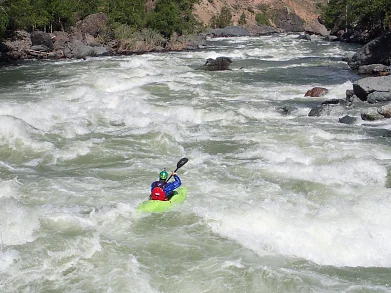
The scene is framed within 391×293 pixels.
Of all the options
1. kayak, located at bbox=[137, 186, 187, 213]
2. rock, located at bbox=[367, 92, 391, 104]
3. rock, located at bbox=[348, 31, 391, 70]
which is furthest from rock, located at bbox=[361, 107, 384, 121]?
rock, located at bbox=[348, 31, 391, 70]

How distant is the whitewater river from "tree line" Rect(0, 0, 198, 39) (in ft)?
71.3

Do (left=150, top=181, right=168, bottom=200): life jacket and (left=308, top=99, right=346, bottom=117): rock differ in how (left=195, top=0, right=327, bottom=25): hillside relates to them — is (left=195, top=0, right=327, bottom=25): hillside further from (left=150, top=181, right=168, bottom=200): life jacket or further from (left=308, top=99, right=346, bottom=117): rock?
(left=150, top=181, right=168, bottom=200): life jacket

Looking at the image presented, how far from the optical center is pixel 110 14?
42.5 meters

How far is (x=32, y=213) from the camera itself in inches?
285

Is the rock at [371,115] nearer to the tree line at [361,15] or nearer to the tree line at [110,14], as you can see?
the tree line at [361,15]

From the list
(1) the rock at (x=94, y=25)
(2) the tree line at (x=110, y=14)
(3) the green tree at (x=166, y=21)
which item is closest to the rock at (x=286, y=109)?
(2) the tree line at (x=110, y=14)

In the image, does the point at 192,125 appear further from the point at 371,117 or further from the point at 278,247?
the point at 278,247

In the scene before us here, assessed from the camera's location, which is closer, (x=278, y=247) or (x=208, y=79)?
(x=278, y=247)

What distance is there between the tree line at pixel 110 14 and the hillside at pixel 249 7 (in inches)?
1169

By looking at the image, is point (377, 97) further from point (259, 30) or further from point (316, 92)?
point (259, 30)

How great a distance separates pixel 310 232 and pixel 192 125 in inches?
282

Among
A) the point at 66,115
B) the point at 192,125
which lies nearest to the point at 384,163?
the point at 192,125

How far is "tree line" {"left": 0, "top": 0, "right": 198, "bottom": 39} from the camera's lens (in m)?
35.6

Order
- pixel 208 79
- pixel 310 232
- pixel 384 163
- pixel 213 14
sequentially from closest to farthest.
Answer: pixel 310 232, pixel 384 163, pixel 208 79, pixel 213 14
